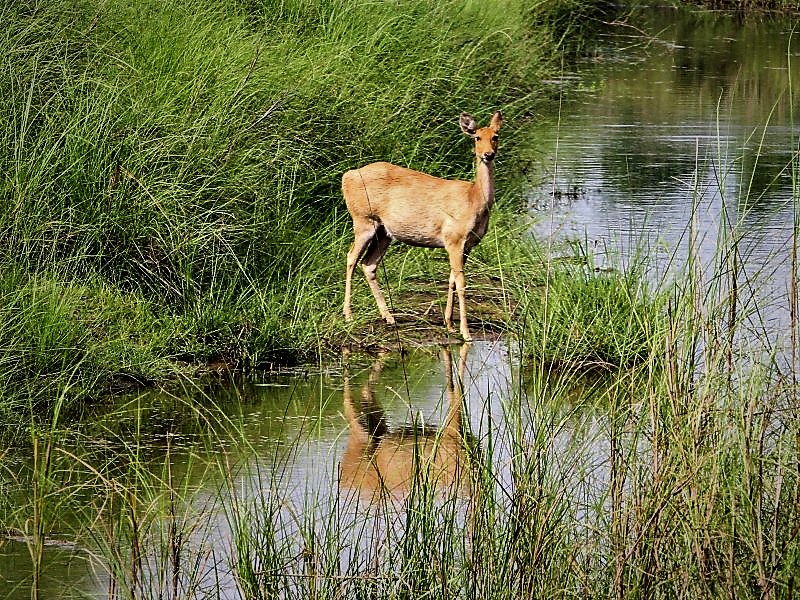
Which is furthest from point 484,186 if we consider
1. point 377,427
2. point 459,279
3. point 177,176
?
point 377,427

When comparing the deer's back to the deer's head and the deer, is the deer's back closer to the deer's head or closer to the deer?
the deer

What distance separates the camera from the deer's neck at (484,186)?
9.86 meters

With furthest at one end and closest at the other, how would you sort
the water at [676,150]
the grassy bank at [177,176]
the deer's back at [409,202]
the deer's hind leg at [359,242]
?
1. the water at [676,150]
2. the deer's hind leg at [359,242]
3. the deer's back at [409,202]
4. the grassy bank at [177,176]

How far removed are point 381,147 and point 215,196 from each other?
8.47ft

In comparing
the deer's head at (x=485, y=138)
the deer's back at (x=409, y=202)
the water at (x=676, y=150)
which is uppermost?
the deer's head at (x=485, y=138)

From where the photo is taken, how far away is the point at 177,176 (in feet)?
31.6

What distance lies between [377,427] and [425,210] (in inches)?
89.9

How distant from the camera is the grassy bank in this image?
8.80m

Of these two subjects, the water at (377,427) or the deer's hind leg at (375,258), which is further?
the deer's hind leg at (375,258)

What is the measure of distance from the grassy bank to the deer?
44 centimetres

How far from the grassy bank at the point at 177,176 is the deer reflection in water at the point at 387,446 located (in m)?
0.69

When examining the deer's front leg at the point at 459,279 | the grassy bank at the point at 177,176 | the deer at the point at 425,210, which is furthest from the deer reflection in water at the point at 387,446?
the deer at the point at 425,210

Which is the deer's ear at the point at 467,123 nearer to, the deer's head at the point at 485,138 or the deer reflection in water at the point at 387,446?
the deer's head at the point at 485,138

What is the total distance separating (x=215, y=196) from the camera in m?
10.0
